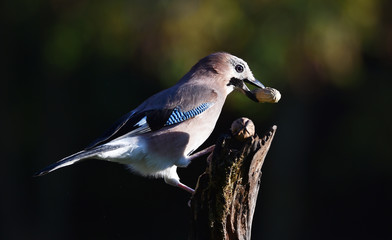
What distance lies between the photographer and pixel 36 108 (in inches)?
312

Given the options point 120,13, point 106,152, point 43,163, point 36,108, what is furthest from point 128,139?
point 36,108

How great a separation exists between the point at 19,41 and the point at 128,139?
447cm

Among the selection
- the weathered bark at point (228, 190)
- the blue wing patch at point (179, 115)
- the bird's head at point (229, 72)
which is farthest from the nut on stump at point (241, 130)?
the bird's head at point (229, 72)

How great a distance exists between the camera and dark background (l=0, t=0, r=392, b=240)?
6.21 m

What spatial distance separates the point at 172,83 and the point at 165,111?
2.73 metres

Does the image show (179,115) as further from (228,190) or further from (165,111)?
(228,190)

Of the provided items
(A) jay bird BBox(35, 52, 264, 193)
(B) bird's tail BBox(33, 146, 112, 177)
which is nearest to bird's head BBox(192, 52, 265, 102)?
(A) jay bird BBox(35, 52, 264, 193)

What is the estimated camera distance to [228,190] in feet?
9.09

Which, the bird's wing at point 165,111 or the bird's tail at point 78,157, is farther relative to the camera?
the bird's wing at point 165,111

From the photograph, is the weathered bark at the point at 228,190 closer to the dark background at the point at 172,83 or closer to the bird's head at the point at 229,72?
the bird's head at the point at 229,72

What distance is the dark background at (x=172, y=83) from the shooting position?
6211 millimetres

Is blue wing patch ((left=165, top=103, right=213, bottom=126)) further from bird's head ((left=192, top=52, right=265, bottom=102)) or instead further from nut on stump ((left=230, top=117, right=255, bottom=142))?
nut on stump ((left=230, top=117, right=255, bottom=142))

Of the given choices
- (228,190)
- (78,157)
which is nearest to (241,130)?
(228,190)

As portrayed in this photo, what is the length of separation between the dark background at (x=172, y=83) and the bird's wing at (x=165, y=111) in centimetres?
245
